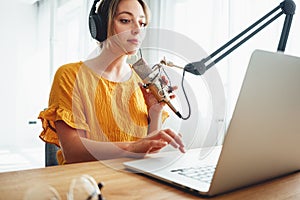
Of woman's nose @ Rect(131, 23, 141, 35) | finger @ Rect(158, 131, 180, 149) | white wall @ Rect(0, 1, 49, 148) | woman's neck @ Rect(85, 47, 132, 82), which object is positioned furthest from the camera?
white wall @ Rect(0, 1, 49, 148)

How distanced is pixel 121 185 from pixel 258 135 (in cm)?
26

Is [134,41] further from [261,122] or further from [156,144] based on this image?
[261,122]

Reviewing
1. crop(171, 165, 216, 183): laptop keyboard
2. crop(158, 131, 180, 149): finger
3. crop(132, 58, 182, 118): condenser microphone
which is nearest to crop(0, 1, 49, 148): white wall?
crop(132, 58, 182, 118): condenser microphone

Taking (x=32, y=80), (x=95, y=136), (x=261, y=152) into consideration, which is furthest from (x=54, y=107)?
(x=32, y=80)

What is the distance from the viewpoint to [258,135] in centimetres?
52

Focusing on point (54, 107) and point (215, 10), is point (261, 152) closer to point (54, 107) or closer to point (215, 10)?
point (54, 107)

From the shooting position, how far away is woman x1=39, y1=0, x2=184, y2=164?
1019 millimetres

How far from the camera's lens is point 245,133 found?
497 mm

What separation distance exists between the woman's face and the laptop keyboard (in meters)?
0.58

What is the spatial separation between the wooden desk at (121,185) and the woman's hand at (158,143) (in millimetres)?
150

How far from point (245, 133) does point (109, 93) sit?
791 mm

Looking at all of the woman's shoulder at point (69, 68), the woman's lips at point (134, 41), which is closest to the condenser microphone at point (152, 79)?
the woman's lips at point (134, 41)

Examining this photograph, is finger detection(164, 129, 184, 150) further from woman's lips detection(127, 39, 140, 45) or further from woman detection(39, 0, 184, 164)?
woman's lips detection(127, 39, 140, 45)

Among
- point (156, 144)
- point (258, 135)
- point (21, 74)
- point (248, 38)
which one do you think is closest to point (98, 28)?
point (156, 144)
